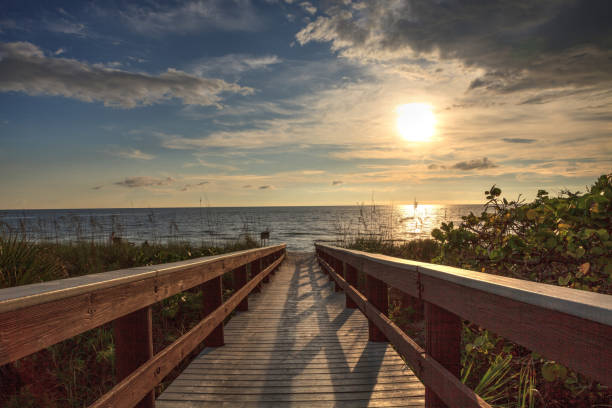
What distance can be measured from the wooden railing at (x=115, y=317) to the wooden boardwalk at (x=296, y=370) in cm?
46

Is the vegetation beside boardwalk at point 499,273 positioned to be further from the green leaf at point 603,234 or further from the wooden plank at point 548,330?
the wooden plank at point 548,330

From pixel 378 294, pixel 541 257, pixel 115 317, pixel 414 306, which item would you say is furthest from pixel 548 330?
pixel 414 306

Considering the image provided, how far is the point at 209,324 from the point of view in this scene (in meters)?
3.28

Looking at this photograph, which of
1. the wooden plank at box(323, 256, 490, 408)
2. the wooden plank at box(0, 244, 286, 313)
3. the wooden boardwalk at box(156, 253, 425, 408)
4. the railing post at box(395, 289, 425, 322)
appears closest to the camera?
the wooden plank at box(0, 244, 286, 313)

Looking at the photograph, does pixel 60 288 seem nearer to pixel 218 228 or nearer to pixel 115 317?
pixel 115 317

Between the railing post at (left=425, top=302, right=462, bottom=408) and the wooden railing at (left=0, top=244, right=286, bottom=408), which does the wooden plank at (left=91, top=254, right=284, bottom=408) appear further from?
the railing post at (left=425, top=302, right=462, bottom=408)

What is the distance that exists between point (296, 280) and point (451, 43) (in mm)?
6575

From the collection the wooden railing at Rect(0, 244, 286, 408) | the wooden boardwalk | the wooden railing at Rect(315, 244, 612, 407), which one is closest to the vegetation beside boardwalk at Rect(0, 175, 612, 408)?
the wooden railing at Rect(315, 244, 612, 407)

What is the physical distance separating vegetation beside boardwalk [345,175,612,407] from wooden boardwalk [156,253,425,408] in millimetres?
767

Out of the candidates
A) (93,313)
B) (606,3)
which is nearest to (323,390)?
(93,313)

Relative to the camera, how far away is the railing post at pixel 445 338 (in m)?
1.90

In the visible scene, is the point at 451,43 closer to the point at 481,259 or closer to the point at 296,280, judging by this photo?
the point at 481,259

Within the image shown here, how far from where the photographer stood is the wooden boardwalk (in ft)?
9.07

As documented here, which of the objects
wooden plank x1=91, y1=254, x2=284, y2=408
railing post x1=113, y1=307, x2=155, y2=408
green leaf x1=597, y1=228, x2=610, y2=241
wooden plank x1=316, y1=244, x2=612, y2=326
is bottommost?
wooden plank x1=91, y1=254, x2=284, y2=408
